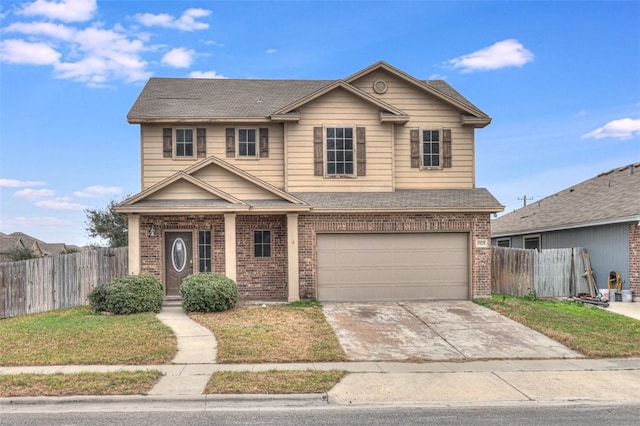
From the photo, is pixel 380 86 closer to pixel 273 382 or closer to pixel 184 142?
pixel 184 142

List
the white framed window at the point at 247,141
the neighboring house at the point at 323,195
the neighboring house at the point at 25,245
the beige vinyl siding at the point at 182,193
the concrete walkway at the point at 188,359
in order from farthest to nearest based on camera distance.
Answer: the neighboring house at the point at 25,245, the white framed window at the point at 247,141, the neighboring house at the point at 323,195, the beige vinyl siding at the point at 182,193, the concrete walkway at the point at 188,359

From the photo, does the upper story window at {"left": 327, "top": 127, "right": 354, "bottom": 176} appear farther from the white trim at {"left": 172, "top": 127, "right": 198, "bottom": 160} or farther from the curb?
the curb

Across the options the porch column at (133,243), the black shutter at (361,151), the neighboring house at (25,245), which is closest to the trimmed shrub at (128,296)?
the porch column at (133,243)

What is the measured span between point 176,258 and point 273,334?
5917mm

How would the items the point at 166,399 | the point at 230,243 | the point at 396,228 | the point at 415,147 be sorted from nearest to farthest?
the point at 166,399 → the point at 230,243 → the point at 396,228 → the point at 415,147

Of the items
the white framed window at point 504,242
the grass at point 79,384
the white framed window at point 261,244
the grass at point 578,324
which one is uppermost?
the white framed window at point 261,244

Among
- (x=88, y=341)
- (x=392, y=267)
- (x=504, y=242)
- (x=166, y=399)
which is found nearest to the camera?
(x=166, y=399)

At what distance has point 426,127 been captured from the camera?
A: 16.8 m

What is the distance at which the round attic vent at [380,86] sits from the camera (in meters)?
16.9

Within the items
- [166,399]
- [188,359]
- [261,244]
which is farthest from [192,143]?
[166,399]

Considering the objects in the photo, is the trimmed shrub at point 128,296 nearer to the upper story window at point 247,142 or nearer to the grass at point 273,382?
the upper story window at point 247,142

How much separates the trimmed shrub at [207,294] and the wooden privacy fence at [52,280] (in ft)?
11.8

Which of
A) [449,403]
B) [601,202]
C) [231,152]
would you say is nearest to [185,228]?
[231,152]

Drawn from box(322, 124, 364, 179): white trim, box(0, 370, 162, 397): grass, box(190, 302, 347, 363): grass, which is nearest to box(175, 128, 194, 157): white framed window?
box(322, 124, 364, 179): white trim
